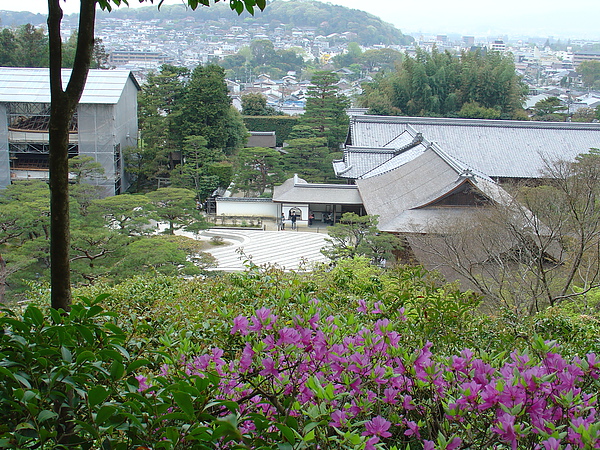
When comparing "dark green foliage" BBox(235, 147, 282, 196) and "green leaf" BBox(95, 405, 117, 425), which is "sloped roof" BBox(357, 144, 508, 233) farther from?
"green leaf" BBox(95, 405, 117, 425)

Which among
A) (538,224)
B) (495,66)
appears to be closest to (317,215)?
(538,224)

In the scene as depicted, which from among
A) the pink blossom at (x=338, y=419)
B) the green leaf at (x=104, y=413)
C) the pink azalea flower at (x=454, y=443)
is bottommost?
the pink azalea flower at (x=454, y=443)

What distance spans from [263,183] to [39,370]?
21722 millimetres

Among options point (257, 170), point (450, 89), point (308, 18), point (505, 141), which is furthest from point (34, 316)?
point (308, 18)

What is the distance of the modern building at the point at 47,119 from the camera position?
2117 cm

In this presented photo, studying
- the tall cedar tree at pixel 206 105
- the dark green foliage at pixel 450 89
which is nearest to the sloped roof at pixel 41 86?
the tall cedar tree at pixel 206 105

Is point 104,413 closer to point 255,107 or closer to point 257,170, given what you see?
point 257,170

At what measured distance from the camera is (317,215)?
21.6m

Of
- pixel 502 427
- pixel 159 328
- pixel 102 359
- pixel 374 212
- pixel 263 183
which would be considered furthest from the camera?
pixel 263 183

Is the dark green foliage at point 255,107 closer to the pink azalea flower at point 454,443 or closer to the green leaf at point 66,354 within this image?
the green leaf at point 66,354

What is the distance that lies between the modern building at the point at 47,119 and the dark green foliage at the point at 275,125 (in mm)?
14428

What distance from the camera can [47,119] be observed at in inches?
869

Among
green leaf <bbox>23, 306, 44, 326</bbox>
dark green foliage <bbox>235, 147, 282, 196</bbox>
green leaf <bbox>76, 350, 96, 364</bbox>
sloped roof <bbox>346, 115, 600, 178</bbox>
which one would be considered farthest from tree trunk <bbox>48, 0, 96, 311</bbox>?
sloped roof <bbox>346, 115, 600, 178</bbox>

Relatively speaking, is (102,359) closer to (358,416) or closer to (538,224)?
(358,416)
